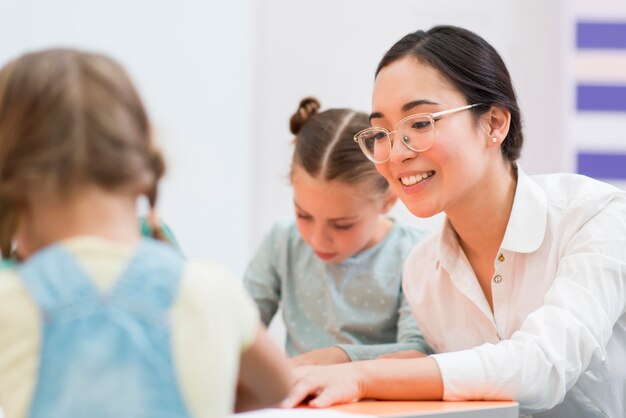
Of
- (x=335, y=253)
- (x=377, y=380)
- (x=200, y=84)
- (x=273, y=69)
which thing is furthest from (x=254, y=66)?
(x=377, y=380)

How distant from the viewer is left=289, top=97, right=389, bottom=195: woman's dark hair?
6.40ft

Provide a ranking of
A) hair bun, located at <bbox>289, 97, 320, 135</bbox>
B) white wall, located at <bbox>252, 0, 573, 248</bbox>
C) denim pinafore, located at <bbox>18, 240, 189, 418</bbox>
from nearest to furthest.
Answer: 1. denim pinafore, located at <bbox>18, 240, 189, 418</bbox>
2. hair bun, located at <bbox>289, 97, 320, 135</bbox>
3. white wall, located at <bbox>252, 0, 573, 248</bbox>

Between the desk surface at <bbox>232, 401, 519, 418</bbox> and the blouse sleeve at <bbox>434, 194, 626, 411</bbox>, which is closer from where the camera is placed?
the desk surface at <bbox>232, 401, 519, 418</bbox>

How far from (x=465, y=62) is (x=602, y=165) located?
1.81 meters

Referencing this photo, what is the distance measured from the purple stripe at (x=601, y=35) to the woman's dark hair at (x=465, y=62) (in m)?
1.67

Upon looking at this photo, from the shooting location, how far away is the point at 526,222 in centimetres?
162

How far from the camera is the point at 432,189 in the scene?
162 cm

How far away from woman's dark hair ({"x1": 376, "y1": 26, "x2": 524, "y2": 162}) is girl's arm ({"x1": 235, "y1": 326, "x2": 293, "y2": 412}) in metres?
0.83

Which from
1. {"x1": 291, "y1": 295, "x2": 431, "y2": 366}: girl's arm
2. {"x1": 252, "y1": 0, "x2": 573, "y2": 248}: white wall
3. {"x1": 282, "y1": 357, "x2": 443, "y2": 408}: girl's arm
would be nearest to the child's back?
{"x1": 282, "y1": 357, "x2": 443, "y2": 408}: girl's arm

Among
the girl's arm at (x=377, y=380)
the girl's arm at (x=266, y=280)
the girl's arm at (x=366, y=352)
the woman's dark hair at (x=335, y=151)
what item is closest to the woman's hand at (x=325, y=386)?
the girl's arm at (x=377, y=380)

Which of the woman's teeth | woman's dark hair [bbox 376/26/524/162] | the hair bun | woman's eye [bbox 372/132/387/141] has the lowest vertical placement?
the woman's teeth

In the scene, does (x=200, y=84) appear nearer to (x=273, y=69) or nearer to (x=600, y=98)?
(x=273, y=69)

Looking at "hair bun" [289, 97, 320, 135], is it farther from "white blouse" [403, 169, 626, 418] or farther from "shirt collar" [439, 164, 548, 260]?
"shirt collar" [439, 164, 548, 260]

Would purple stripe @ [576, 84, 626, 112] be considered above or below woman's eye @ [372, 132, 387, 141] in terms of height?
below
